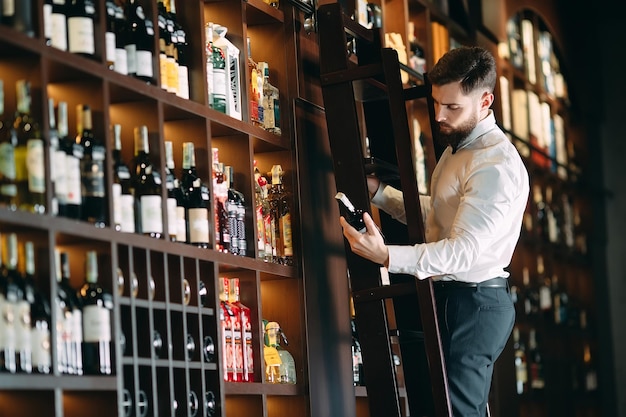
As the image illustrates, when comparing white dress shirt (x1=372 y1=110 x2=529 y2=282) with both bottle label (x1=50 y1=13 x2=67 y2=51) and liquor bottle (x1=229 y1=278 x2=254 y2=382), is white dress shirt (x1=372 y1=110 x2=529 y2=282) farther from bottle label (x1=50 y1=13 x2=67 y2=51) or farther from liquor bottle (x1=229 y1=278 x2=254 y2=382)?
bottle label (x1=50 y1=13 x2=67 y2=51)

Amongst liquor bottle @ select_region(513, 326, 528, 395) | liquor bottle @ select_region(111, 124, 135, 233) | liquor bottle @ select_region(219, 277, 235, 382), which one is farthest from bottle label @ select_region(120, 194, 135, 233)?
liquor bottle @ select_region(513, 326, 528, 395)

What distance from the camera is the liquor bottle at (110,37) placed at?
3048 millimetres

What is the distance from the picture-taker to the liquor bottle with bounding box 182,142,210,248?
334 centimetres

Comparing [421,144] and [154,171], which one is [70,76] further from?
[421,144]

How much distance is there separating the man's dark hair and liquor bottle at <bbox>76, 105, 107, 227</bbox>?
3.80 feet

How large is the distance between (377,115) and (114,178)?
1.19 meters

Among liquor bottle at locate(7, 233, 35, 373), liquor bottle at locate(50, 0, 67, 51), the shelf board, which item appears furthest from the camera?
liquor bottle at locate(50, 0, 67, 51)

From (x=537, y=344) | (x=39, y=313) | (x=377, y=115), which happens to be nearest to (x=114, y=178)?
(x=39, y=313)

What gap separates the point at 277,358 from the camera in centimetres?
376

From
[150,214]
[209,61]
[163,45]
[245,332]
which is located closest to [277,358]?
[245,332]

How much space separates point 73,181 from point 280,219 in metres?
1.17

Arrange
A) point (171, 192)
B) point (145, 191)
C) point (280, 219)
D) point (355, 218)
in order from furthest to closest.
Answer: point (280, 219) < point (355, 218) < point (171, 192) < point (145, 191)

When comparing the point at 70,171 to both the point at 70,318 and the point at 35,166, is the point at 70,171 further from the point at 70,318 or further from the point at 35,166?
the point at 70,318

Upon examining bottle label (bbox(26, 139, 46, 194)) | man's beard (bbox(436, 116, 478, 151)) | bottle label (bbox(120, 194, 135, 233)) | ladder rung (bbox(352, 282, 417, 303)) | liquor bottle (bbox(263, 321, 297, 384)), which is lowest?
liquor bottle (bbox(263, 321, 297, 384))
